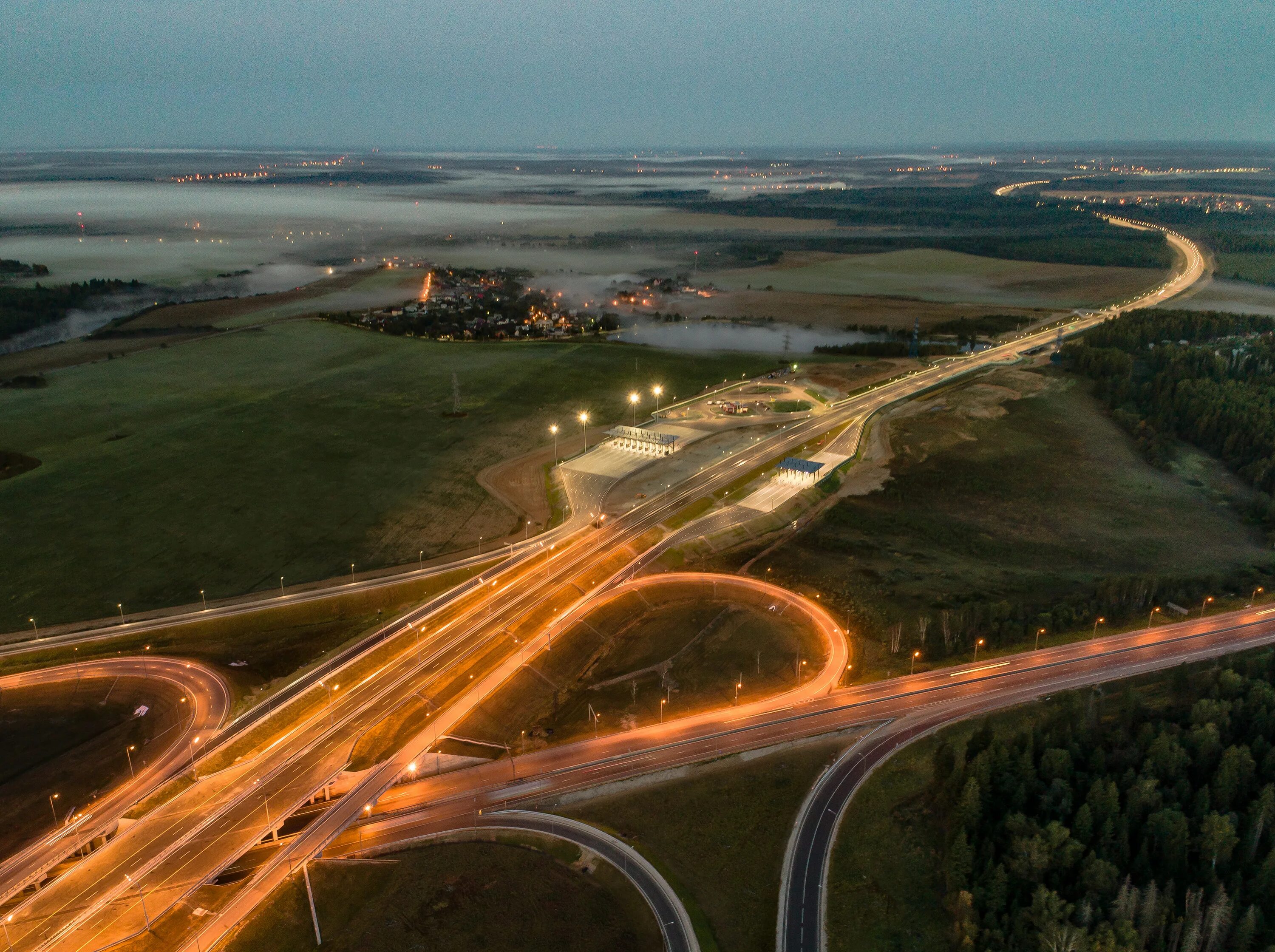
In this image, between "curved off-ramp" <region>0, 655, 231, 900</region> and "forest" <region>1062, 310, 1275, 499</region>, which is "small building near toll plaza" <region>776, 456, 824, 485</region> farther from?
"curved off-ramp" <region>0, 655, 231, 900</region>

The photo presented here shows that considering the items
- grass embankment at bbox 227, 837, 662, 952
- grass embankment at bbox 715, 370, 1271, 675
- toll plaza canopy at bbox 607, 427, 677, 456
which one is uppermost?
toll plaza canopy at bbox 607, 427, 677, 456

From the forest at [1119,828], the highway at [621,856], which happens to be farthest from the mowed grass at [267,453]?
the forest at [1119,828]

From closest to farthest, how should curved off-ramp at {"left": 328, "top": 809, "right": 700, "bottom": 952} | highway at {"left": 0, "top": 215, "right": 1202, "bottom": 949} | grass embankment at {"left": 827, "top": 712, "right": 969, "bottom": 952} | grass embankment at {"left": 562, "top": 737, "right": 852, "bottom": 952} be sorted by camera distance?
grass embankment at {"left": 827, "top": 712, "right": 969, "bottom": 952} → curved off-ramp at {"left": 328, "top": 809, "right": 700, "bottom": 952} → highway at {"left": 0, "top": 215, "right": 1202, "bottom": 949} → grass embankment at {"left": 562, "top": 737, "right": 852, "bottom": 952}

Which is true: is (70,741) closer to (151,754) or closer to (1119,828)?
(151,754)

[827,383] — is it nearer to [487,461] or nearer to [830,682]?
[487,461]

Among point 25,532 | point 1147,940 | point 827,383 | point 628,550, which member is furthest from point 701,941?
point 827,383

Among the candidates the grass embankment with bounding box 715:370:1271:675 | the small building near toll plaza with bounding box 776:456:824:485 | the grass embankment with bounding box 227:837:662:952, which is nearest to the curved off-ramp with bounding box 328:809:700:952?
the grass embankment with bounding box 227:837:662:952

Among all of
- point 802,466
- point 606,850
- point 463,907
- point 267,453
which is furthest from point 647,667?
point 267,453
